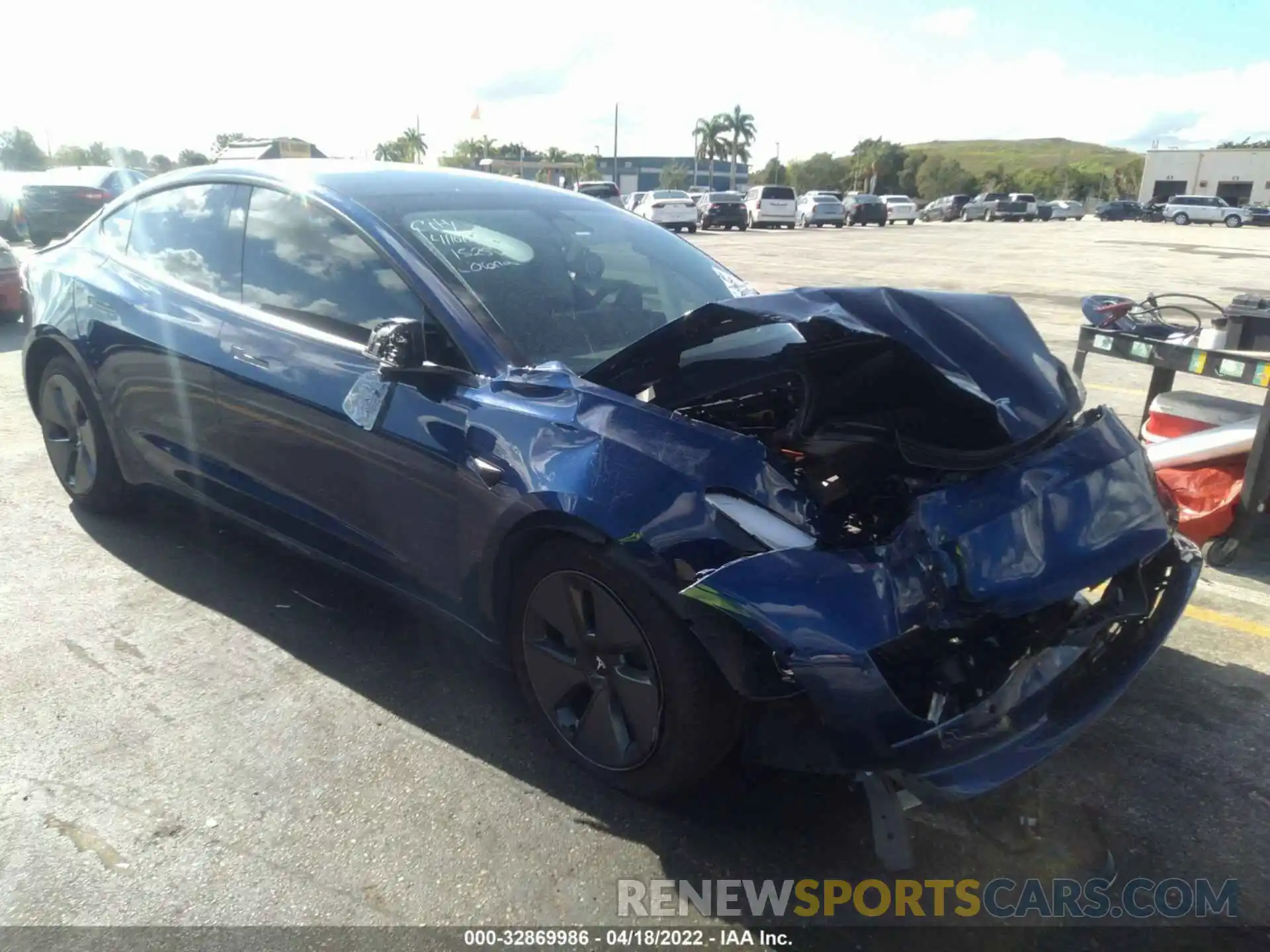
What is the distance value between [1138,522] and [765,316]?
113 centimetres

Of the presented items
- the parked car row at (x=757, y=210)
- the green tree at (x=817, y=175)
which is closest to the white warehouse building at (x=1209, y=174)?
the green tree at (x=817, y=175)

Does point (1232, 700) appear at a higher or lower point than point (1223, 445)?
lower

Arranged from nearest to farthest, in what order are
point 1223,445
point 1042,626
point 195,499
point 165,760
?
1. point 1042,626
2. point 165,760
3. point 195,499
4. point 1223,445

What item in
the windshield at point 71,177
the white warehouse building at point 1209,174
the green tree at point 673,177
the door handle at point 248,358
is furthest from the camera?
the green tree at point 673,177

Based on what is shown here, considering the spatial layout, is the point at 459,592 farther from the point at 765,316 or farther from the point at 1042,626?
the point at 1042,626

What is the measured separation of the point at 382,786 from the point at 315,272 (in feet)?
5.85

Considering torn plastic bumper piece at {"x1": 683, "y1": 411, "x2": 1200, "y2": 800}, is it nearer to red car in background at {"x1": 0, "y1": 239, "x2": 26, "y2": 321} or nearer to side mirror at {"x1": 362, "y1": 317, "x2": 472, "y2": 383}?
side mirror at {"x1": 362, "y1": 317, "x2": 472, "y2": 383}

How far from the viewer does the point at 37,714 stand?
3115 millimetres

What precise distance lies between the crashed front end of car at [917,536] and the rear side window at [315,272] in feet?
3.02

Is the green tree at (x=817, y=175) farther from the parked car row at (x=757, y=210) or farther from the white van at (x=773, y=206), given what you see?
the white van at (x=773, y=206)

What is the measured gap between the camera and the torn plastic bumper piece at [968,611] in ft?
6.91

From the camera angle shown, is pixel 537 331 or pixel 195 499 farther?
pixel 195 499

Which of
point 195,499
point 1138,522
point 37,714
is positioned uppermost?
point 1138,522

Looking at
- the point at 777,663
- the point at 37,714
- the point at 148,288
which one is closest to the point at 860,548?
the point at 777,663
